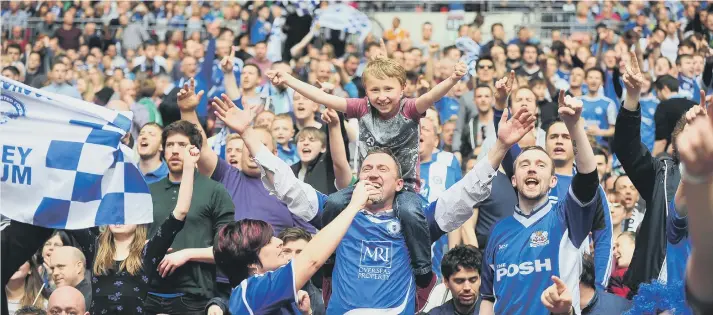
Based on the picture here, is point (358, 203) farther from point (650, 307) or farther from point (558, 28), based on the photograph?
point (558, 28)

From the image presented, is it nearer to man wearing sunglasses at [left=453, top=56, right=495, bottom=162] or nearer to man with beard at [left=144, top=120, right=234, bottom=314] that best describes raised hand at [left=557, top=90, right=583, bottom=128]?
man with beard at [left=144, top=120, right=234, bottom=314]

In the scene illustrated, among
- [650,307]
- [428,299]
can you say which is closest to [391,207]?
[428,299]

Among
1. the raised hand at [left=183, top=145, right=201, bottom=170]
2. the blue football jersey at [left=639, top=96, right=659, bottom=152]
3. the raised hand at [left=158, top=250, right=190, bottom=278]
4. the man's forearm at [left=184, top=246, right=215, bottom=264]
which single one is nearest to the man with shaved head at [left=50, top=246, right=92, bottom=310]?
the raised hand at [left=158, top=250, right=190, bottom=278]

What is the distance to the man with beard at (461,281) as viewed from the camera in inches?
309

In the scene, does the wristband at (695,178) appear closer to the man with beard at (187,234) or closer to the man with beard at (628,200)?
the man with beard at (187,234)

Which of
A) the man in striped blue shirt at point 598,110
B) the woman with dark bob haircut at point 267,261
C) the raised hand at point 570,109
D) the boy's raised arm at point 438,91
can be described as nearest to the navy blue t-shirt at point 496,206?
the boy's raised arm at point 438,91

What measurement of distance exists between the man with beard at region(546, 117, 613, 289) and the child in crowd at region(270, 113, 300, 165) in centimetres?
252

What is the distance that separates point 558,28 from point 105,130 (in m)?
16.5

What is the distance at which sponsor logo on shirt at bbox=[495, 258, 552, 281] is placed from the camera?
6655 millimetres

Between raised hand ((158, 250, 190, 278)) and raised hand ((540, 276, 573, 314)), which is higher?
raised hand ((540, 276, 573, 314))

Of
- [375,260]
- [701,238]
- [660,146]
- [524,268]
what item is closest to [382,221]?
[375,260]

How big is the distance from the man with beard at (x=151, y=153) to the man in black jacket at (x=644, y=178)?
4.01 metres

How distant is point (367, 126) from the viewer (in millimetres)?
7613

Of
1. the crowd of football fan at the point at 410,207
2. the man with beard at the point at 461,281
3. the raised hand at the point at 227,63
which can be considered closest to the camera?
the crowd of football fan at the point at 410,207
